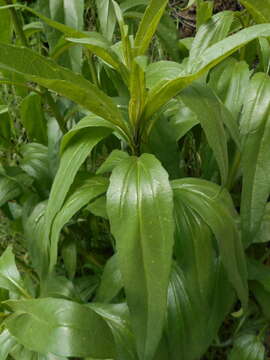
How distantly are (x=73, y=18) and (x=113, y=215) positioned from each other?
342 millimetres

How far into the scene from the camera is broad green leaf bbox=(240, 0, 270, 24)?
58 centimetres

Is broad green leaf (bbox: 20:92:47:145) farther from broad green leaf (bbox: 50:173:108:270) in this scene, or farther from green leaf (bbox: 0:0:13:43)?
broad green leaf (bbox: 50:173:108:270)

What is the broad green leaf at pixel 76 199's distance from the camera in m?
0.56

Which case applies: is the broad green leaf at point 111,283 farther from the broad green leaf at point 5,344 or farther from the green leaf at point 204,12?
the green leaf at point 204,12

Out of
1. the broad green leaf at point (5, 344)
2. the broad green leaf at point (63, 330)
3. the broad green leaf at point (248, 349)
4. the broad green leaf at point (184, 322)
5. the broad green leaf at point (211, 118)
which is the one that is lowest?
the broad green leaf at point (248, 349)

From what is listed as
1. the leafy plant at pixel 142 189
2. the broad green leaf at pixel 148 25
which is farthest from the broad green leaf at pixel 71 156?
the broad green leaf at pixel 148 25

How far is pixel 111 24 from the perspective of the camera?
74cm

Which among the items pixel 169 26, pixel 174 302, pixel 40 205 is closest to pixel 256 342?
pixel 174 302

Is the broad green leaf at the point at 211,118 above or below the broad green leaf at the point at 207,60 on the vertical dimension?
below

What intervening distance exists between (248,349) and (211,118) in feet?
1.56

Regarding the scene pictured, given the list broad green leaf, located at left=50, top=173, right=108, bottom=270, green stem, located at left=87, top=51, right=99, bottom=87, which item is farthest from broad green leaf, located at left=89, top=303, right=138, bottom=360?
green stem, located at left=87, top=51, right=99, bottom=87

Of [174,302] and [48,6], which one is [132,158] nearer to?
[174,302]

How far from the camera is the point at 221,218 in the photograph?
0.55 metres

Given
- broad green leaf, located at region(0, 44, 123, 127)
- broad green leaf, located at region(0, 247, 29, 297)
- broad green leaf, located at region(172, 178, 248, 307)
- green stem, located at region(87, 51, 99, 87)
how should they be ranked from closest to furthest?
broad green leaf, located at region(0, 44, 123, 127)
broad green leaf, located at region(172, 178, 248, 307)
broad green leaf, located at region(0, 247, 29, 297)
green stem, located at region(87, 51, 99, 87)
